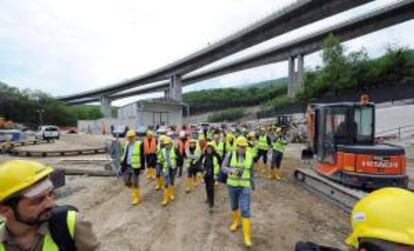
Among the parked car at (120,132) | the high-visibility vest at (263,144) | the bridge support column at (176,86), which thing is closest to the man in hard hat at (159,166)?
the high-visibility vest at (263,144)

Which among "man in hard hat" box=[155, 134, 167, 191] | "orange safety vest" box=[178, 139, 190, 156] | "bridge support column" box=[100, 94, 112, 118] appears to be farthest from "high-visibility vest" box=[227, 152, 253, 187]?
"bridge support column" box=[100, 94, 112, 118]

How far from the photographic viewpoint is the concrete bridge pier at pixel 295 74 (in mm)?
64875

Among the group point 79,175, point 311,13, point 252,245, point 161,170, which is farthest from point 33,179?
point 311,13

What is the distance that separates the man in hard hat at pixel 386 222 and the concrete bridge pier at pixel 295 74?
63.5m

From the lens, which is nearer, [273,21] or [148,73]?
[273,21]

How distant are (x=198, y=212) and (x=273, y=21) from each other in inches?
1843

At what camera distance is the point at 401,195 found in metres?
1.93

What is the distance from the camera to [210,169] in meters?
11.1

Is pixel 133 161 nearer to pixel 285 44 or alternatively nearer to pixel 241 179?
pixel 241 179

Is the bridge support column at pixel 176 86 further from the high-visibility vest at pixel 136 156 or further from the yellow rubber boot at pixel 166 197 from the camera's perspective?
the high-visibility vest at pixel 136 156

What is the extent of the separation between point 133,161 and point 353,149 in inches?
247

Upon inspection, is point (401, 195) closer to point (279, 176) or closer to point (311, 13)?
point (279, 176)

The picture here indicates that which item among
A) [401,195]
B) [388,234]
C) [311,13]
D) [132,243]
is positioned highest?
[311,13]

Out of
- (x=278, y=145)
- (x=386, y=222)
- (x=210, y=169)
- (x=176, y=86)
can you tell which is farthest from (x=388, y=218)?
(x=176, y=86)
